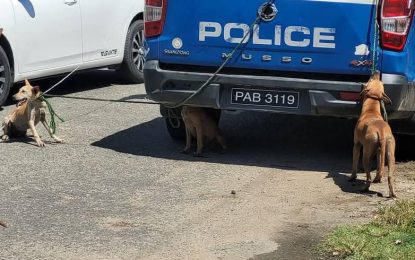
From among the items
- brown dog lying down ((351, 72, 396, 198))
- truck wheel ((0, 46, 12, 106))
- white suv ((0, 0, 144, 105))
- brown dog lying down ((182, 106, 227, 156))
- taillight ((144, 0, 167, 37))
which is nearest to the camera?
brown dog lying down ((351, 72, 396, 198))

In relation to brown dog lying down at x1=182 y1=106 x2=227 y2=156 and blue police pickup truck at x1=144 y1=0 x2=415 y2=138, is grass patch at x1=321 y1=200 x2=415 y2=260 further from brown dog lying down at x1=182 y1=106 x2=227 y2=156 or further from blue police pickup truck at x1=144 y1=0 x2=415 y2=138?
brown dog lying down at x1=182 y1=106 x2=227 y2=156

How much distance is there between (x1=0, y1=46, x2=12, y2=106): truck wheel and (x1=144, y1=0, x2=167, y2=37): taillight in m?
2.66

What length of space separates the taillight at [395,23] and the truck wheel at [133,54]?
17.5 ft

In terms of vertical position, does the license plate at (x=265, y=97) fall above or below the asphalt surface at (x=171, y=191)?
above

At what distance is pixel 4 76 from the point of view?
9.98 m

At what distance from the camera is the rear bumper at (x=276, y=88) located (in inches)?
287

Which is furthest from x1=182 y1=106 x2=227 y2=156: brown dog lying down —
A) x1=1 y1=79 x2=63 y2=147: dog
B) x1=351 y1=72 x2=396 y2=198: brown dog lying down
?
x1=351 y1=72 x2=396 y2=198: brown dog lying down

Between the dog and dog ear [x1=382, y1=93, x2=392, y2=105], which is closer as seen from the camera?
dog ear [x1=382, y1=93, x2=392, y2=105]

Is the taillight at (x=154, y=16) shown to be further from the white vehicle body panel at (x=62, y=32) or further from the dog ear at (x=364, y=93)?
the white vehicle body panel at (x=62, y=32)

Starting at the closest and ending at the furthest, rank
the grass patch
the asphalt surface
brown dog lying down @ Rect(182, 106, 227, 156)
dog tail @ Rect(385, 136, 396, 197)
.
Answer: the grass patch, the asphalt surface, dog tail @ Rect(385, 136, 396, 197), brown dog lying down @ Rect(182, 106, 227, 156)

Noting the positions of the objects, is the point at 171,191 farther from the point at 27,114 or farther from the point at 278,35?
the point at 27,114

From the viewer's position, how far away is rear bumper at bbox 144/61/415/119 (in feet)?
23.9

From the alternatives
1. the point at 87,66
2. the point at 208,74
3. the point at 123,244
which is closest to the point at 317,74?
the point at 208,74

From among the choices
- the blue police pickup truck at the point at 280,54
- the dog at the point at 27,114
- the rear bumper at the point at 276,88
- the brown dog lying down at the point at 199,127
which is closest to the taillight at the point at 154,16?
the blue police pickup truck at the point at 280,54
